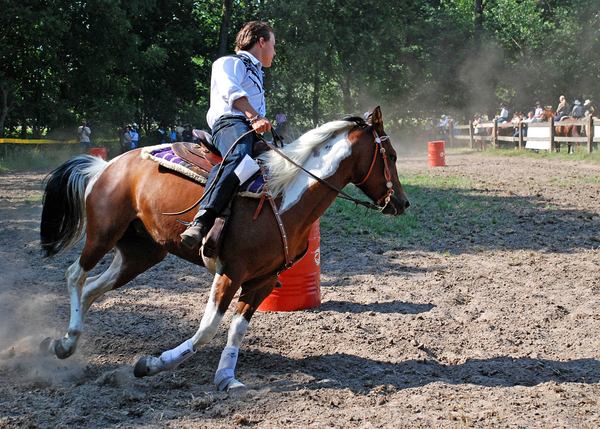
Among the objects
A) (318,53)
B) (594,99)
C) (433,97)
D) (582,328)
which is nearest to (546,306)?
(582,328)

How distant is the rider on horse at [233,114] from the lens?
12.6 ft

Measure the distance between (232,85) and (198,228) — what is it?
1.09 meters

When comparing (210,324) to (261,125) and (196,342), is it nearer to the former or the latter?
(196,342)

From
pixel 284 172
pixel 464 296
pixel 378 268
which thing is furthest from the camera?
pixel 378 268

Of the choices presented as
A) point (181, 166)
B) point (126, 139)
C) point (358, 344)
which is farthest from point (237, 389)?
point (126, 139)

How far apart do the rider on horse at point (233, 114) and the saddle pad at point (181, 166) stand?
97 millimetres

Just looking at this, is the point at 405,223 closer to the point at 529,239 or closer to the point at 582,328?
the point at 529,239

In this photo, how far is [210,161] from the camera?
13.9 feet

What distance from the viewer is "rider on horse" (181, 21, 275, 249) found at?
3836 millimetres

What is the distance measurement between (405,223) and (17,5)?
68.1 feet

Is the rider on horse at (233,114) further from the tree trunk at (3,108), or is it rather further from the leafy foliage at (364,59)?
the leafy foliage at (364,59)

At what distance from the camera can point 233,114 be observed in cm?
413

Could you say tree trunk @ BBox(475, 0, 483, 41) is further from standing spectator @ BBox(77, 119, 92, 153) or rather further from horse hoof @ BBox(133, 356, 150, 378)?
horse hoof @ BBox(133, 356, 150, 378)

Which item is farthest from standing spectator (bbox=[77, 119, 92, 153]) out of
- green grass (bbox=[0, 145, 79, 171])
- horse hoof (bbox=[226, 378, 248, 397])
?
horse hoof (bbox=[226, 378, 248, 397])
